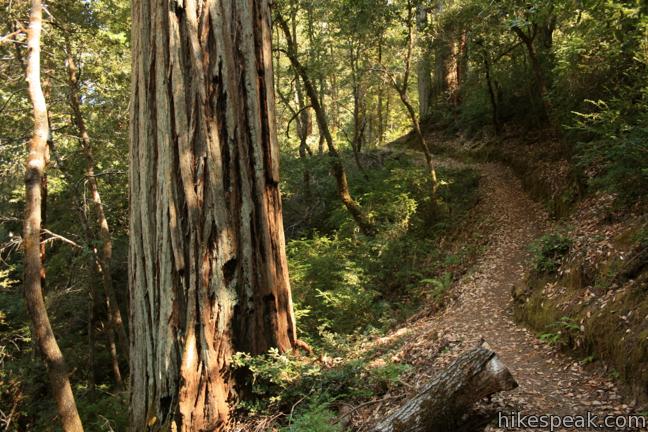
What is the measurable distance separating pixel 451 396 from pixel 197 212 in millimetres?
2708

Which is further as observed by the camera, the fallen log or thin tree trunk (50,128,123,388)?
thin tree trunk (50,128,123,388)

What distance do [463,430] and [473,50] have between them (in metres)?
11.7

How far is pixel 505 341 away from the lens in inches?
242

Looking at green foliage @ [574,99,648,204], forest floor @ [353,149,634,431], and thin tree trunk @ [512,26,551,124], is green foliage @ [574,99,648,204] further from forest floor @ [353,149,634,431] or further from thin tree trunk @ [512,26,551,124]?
thin tree trunk @ [512,26,551,124]

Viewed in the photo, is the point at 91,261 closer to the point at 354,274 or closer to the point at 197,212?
the point at 354,274

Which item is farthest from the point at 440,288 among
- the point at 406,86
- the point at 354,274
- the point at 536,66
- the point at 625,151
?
the point at 536,66

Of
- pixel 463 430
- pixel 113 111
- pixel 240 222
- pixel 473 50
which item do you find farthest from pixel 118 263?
pixel 463 430

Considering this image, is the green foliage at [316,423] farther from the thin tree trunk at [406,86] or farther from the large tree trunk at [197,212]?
the thin tree trunk at [406,86]

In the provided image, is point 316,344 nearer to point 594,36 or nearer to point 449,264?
point 449,264

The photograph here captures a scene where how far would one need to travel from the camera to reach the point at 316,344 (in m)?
6.77

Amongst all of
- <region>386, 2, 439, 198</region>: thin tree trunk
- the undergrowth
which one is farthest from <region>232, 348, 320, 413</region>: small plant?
<region>386, 2, 439, 198</region>: thin tree trunk

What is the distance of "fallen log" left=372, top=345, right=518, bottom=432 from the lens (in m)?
3.35

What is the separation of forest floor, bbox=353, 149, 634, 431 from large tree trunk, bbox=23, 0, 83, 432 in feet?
15.0

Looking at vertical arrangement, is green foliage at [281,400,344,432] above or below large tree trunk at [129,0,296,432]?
below
